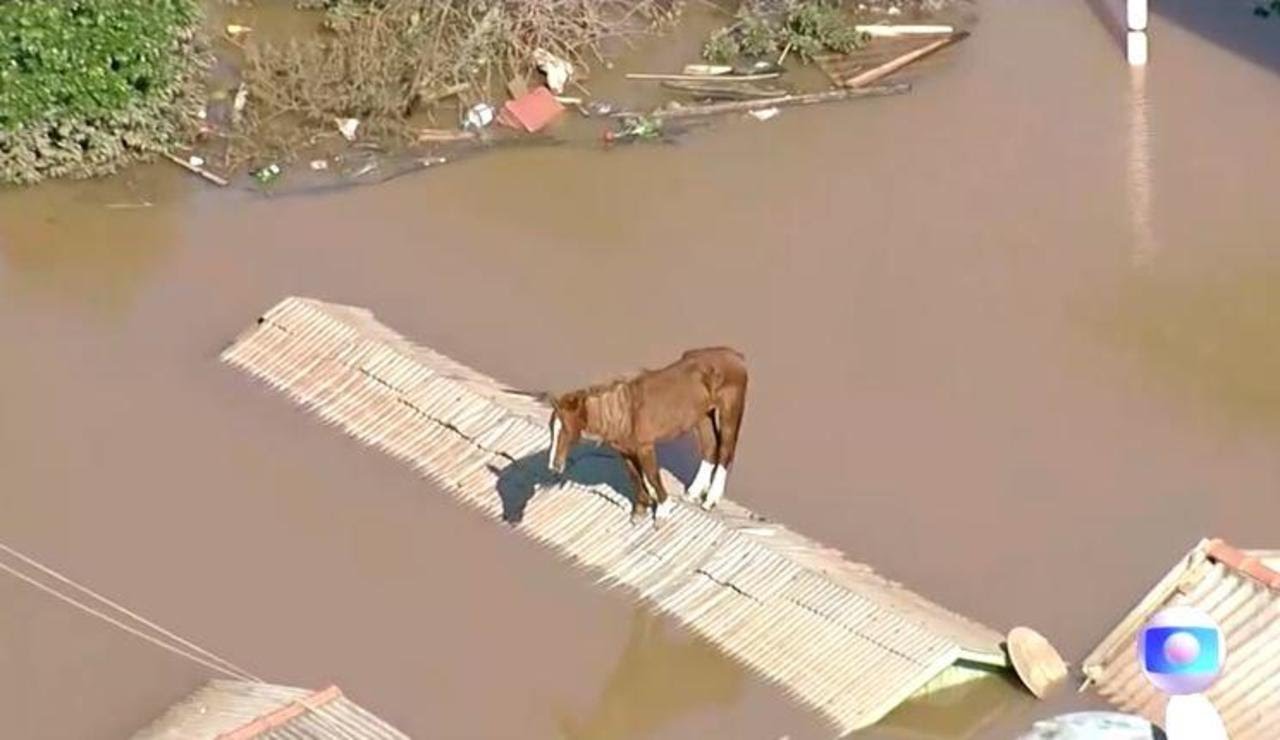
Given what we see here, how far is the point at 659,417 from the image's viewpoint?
37.3ft

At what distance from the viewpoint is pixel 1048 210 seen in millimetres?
15078

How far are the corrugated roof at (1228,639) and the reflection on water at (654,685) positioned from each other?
1942 millimetres

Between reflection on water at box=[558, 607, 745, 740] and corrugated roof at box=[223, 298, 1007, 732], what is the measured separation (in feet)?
0.38

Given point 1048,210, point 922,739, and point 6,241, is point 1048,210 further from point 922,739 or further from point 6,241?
point 6,241

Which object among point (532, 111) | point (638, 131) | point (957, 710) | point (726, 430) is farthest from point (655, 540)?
point (532, 111)

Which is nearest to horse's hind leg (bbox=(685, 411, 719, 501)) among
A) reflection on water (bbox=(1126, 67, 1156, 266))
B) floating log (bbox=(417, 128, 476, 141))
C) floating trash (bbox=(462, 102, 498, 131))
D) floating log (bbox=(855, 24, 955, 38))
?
reflection on water (bbox=(1126, 67, 1156, 266))

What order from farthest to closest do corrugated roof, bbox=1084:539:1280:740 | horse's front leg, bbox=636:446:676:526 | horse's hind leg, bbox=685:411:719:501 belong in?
horse's hind leg, bbox=685:411:719:501
horse's front leg, bbox=636:446:676:526
corrugated roof, bbox=1084:539:1280:740

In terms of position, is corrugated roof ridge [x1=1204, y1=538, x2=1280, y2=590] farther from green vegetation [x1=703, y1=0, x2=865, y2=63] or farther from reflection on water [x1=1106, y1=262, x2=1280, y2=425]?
green vegetation [x1=703, y1=0, x2=865, y2=63]

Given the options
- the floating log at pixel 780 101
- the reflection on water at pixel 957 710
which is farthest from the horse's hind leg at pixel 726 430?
the floating log at pixel 780 101

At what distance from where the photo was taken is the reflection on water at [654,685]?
36.3ft

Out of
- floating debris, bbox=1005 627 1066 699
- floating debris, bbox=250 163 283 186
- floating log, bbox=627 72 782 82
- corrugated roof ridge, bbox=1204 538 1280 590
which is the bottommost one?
floating debris, bbox=1005 627 1066 699

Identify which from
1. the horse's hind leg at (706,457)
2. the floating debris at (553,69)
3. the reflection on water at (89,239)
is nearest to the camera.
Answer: the horse's hind leg at (706,457)

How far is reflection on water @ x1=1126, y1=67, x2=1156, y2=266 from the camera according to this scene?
1459 cm

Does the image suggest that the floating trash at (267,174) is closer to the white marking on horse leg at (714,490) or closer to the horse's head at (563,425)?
the white marking on horse leg at (714,490)
